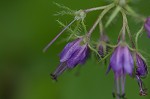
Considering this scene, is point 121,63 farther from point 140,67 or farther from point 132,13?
point 132,13

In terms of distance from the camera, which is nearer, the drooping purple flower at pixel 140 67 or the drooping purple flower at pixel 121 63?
the drooping purple flower at pixel 121 63

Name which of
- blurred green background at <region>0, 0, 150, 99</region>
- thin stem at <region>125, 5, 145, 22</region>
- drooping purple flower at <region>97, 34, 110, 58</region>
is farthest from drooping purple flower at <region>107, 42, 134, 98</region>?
blurred green background at <region>0, 0, 150, 99</region>

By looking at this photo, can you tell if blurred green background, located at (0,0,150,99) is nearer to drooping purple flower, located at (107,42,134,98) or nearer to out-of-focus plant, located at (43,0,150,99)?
out-of-focus plant, located at (43,0,150,99)

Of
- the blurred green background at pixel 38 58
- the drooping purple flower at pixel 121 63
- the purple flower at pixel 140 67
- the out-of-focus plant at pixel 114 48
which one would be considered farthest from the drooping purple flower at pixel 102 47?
the blurred green background at pixel 38 58

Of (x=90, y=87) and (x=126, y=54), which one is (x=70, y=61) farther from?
(x=90, y=87)

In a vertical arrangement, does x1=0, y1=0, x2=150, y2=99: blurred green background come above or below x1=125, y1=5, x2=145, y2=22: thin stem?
above

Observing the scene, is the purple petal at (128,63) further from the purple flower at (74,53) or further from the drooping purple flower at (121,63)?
the purple flower at (74,53)
